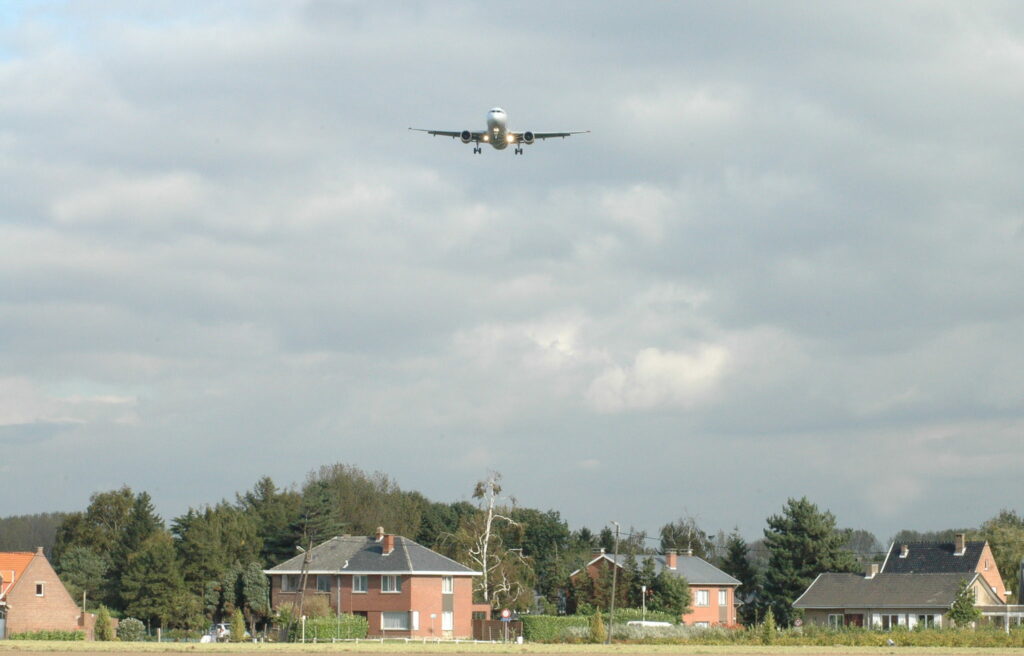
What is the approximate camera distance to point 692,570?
4178 inches

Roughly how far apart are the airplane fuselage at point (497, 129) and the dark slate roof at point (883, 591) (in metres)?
44.7

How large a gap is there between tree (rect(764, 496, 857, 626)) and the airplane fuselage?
1884 inches

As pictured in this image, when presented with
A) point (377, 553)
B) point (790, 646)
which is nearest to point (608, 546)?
point (377, 553)

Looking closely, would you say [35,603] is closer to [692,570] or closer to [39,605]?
[39,605]

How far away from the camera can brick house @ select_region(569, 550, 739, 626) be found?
328 ft

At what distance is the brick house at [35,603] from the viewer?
287 ft

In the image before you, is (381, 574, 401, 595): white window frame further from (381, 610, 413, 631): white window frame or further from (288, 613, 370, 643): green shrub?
(288, 613, 370, 643): green shrub

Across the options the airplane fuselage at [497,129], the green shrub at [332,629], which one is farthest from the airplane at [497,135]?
the green shrub at [332,629]

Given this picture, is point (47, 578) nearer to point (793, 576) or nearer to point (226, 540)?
point (226, 540)

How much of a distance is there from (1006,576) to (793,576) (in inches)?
1095

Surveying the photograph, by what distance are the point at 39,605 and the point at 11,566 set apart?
5.31m

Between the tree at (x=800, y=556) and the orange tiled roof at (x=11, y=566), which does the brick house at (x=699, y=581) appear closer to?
the tree at (x=800, y=556)

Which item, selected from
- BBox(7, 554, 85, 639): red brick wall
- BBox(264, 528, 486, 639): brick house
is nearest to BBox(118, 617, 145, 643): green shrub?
BBox(7, 554, 85, 639): red brick wall

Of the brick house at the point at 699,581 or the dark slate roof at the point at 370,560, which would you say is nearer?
the dark slate roof at the point at 370,560
